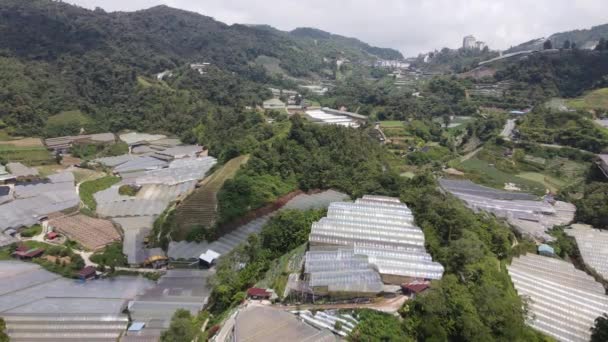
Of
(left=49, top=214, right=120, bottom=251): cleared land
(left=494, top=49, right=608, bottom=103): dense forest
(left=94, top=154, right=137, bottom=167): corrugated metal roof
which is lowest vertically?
(left=49, top=214, right=120, bottom=251): cleared land

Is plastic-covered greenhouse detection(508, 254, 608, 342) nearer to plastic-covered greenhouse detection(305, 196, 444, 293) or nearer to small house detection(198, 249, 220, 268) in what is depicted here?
plastic-covered greenhouse detection(305, 196, 444, 293)

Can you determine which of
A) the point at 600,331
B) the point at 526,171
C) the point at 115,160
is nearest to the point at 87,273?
the point at 115,160

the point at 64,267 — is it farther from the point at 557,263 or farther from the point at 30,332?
the point at 557,263

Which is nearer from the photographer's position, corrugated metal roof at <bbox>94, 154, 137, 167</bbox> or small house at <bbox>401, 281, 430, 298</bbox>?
small house at <bbox>401, 281, 430, 298</bbox>

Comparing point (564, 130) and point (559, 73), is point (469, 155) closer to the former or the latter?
point (564, 130)

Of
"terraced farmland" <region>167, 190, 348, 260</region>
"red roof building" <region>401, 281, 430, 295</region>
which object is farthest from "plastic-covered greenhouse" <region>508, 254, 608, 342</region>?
"terraced farmland" <region>167, 190, 348, 260</region>

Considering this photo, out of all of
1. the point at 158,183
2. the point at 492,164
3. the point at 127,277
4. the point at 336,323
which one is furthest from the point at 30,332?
the point at 492,164

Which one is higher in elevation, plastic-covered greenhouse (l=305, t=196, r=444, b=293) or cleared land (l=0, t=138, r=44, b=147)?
plastic-covered greenhouse (l=305, t=196, r=444, b=293)

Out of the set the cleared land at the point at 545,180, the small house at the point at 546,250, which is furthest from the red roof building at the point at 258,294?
the cleared land at the point at 545,180
